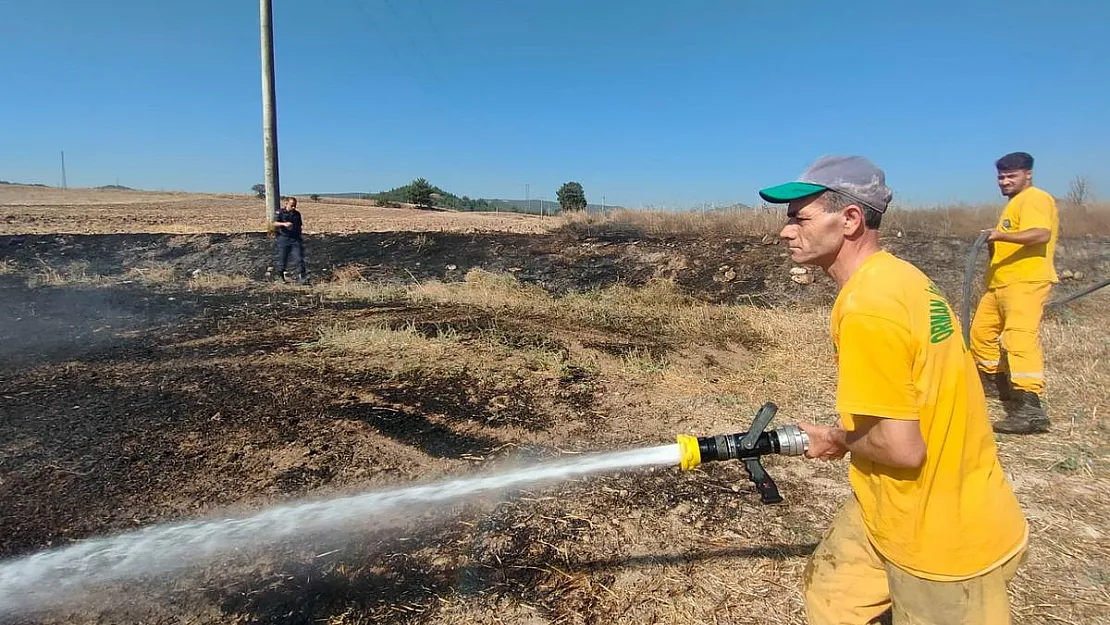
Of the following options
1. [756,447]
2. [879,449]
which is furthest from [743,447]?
[879,449]

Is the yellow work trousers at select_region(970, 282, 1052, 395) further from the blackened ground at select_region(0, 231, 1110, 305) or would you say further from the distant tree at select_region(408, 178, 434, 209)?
the distant tree at select_region(408, 178, 434, 209)

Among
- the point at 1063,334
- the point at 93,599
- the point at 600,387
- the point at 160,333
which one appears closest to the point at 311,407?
the point at 93,599

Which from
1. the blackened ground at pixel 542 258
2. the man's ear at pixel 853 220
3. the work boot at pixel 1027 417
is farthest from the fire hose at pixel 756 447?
the blackened ground at pixel 542 258

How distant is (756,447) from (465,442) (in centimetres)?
255

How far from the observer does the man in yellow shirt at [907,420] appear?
132 centimetres

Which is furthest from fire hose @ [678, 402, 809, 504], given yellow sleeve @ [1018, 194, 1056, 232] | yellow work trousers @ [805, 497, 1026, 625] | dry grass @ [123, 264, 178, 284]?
dry grass @ [123, 264, 178, 284]

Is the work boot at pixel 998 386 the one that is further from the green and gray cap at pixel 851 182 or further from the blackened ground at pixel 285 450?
the green and gray cap at pixel 851 182

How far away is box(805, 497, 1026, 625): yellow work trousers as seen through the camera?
1438 millimetres

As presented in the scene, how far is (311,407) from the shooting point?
167 inches

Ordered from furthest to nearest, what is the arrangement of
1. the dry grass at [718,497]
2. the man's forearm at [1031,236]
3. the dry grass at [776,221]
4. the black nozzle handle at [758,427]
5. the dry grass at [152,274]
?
1. the dry grass at [776,221]
2. the dry grass at [152,274]
3. the man's forearm at [1031,236]
4. the dry grass at [718,497]
5. the black nozzle handle at [758,427]

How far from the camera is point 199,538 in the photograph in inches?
109

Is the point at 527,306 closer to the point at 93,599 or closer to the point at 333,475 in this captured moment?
the point at 333,475

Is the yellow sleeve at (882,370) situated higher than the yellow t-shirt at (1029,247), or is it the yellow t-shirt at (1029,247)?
the yellow t-shirt at (1029,247)

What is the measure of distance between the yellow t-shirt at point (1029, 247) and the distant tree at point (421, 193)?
165ft
